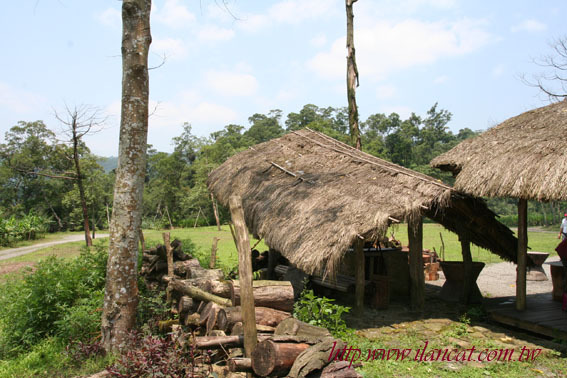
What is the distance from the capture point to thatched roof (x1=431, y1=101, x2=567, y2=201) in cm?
570

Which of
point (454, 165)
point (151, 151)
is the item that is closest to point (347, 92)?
point (454, 165)

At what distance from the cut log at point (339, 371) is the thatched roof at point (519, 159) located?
3.96 metres

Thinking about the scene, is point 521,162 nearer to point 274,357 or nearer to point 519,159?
point 519,159

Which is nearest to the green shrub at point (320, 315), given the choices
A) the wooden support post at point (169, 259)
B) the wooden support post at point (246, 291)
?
the wooden support post at point (246, 291)

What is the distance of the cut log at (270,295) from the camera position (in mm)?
5012

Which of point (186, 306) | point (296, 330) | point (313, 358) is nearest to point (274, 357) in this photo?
point (313, 358)

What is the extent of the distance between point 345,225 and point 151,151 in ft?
209

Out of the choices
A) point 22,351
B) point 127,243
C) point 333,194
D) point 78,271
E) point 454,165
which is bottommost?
point 22,351

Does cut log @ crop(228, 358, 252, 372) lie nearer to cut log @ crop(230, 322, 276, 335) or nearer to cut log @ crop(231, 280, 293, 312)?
cut log @ crop(230, 322, 276, 335)

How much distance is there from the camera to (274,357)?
3.81 metres

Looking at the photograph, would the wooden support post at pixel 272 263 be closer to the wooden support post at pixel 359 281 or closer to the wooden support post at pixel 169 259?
the wooden support post at pixel 359 281

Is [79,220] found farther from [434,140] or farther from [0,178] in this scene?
[434,140]

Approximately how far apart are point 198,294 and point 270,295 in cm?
129

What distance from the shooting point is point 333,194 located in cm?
Answer: 737
